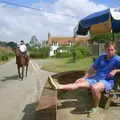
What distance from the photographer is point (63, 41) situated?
470 ft

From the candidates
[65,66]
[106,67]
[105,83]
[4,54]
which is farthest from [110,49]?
[4,54]

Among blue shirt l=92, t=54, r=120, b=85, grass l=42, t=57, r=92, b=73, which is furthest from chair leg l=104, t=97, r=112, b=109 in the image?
grass l=42, t=57, r=92, b=73

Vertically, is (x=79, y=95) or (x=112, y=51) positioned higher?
(x=112, y=51)

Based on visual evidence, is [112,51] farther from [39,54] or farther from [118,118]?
[39,54]

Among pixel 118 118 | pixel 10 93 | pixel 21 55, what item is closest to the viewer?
pixel 118 118

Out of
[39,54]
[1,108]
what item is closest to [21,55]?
[1,108]

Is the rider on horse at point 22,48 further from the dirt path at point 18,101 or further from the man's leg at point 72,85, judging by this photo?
the man's leg at point 72,85

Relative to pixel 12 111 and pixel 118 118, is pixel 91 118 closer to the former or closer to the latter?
pixel 118 118

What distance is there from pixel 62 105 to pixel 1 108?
3651 mm

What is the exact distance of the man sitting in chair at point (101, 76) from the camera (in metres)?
7.86

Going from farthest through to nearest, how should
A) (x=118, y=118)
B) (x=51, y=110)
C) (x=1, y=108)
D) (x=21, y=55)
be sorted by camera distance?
(x=21, y=55)
(x=1, y=108)
(x=118, y=118)
(x=51, y=110)

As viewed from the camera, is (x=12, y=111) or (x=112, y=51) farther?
(x=12, y=111)

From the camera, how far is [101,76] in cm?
850

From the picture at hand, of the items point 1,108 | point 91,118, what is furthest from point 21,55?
point 91,118
